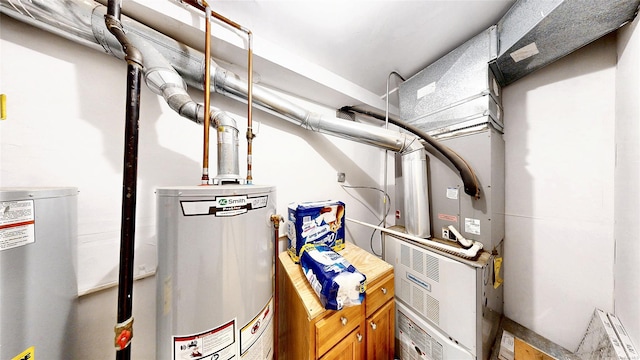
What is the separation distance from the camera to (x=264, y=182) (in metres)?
1.36

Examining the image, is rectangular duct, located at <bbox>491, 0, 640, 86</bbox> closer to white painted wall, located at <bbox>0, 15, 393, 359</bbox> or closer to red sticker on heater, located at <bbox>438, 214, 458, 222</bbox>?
red sticker on heater, located at <bbox>438, 214, 458, 222</bbox>

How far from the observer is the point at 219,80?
102 cm

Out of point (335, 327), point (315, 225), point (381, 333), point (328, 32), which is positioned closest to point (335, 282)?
point (335, 327)

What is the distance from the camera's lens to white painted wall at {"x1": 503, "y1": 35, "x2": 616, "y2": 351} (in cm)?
113

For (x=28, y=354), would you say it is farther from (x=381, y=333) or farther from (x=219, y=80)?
(x=381, y=333)

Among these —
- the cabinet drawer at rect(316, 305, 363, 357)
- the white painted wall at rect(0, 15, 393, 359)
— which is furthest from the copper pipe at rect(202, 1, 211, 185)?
the cabinet drawer at rect(316, 305, 363, 357)

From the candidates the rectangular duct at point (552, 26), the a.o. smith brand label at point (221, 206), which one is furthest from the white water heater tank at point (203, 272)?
the rectangular duct at point (552, 26)

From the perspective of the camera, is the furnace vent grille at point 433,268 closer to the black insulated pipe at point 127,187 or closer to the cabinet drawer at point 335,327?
the cabinet drawer at point 335,327

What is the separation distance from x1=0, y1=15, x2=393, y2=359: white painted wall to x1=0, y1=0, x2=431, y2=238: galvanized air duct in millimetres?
143

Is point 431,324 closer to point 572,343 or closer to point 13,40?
point 572,343

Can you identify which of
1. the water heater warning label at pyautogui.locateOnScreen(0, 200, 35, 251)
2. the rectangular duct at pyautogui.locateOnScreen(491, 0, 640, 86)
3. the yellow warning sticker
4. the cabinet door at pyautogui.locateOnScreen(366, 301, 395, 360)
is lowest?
the cabinet door at pyautogui.locateOnScreen(366, 301, 395, 360)

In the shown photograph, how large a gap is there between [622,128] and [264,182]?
223 centimetres

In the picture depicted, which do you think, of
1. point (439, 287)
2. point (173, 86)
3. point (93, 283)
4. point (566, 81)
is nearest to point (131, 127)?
point (173, 86)

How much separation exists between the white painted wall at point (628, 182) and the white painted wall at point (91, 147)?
2327mm
